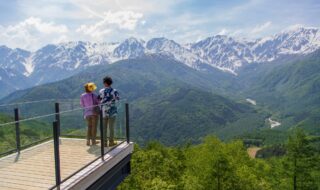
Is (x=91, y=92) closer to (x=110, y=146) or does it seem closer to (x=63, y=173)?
(x=110, y=146)

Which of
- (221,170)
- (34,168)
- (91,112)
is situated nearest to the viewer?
(34,168)

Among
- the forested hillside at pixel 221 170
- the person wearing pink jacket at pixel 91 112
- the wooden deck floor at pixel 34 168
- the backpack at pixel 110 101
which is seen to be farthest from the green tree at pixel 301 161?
the wooden deck floor at pixel 34 168

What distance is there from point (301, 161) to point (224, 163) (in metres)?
12.2

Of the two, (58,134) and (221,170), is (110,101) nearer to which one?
(58,134)

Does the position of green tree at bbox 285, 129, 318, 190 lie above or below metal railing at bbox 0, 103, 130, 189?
below

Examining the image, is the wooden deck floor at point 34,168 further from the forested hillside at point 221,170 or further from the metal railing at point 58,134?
the forested hillside at point 221,170

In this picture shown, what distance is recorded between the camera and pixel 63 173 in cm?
959

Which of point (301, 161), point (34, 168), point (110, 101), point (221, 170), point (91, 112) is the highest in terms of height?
point (110, 101)

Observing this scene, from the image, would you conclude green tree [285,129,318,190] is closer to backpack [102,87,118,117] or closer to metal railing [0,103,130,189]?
metal railing [0,103,130,189]

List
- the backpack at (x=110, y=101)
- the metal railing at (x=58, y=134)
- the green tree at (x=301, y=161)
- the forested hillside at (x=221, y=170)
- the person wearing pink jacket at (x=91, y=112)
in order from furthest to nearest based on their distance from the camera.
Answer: the green tree at (x=301, y=161), the forested hillside at (x=221, y=170), the backpack at (x=110, y=101), the person wearing pink jacket at (x=91, y=112), the metal railing at (x=58, y=134)

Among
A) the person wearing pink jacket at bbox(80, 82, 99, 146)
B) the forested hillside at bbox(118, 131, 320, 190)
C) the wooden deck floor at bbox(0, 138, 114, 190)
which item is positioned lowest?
the forested hillside at bbox(118, 131, 320, 190)

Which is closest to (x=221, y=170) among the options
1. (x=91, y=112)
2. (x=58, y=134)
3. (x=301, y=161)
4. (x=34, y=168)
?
(x=301, y=161)

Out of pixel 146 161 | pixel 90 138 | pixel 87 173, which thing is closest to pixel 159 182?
pixel 146 161

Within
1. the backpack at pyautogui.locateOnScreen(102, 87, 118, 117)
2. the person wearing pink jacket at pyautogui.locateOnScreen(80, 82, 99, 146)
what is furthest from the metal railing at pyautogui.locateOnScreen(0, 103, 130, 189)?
the backpack at pyautogui.locateOnScreen(102, 87, 118, 117)
